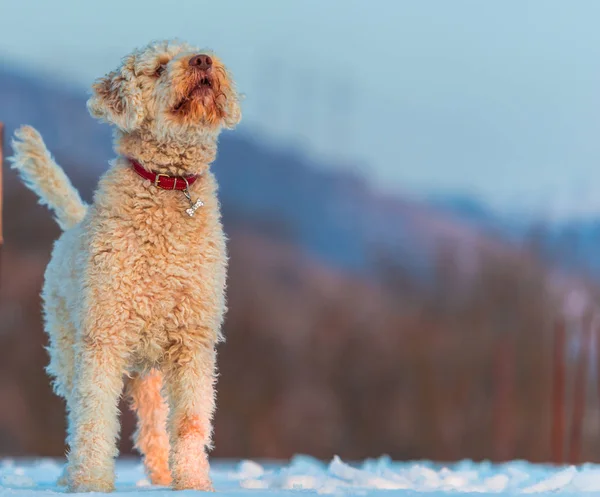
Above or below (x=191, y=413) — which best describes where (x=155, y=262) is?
above

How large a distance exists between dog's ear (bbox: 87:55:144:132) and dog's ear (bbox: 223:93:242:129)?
55cm

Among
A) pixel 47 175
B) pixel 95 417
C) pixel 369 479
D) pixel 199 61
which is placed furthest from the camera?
pixel 47 175

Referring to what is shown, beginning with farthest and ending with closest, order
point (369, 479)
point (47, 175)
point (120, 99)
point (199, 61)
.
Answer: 1. point (47, 175)
2. point (369, 479)
3. point (120, 99)
4. point (199, 61)

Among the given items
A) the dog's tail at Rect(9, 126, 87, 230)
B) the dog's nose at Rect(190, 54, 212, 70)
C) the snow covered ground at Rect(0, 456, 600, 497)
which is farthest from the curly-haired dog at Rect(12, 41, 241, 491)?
the dog's tail at Rect(9, 126, 87, 230)

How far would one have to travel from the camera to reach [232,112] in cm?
693

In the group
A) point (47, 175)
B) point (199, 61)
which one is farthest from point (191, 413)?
point (47, 175)

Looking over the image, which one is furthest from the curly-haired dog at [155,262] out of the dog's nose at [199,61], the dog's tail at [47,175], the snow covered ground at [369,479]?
the dog's tail at [47,175]

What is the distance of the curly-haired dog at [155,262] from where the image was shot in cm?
680

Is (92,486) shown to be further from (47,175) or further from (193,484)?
(47,175)

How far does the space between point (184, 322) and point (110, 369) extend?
0.57m

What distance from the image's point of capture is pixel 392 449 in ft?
124

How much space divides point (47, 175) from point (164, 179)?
6.89 feet

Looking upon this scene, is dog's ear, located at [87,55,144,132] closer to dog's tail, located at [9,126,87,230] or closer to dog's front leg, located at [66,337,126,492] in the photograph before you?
dog's front leg, located at [66,337,126,492]

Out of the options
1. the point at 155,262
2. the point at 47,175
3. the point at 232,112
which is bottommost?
the point at 155,262
